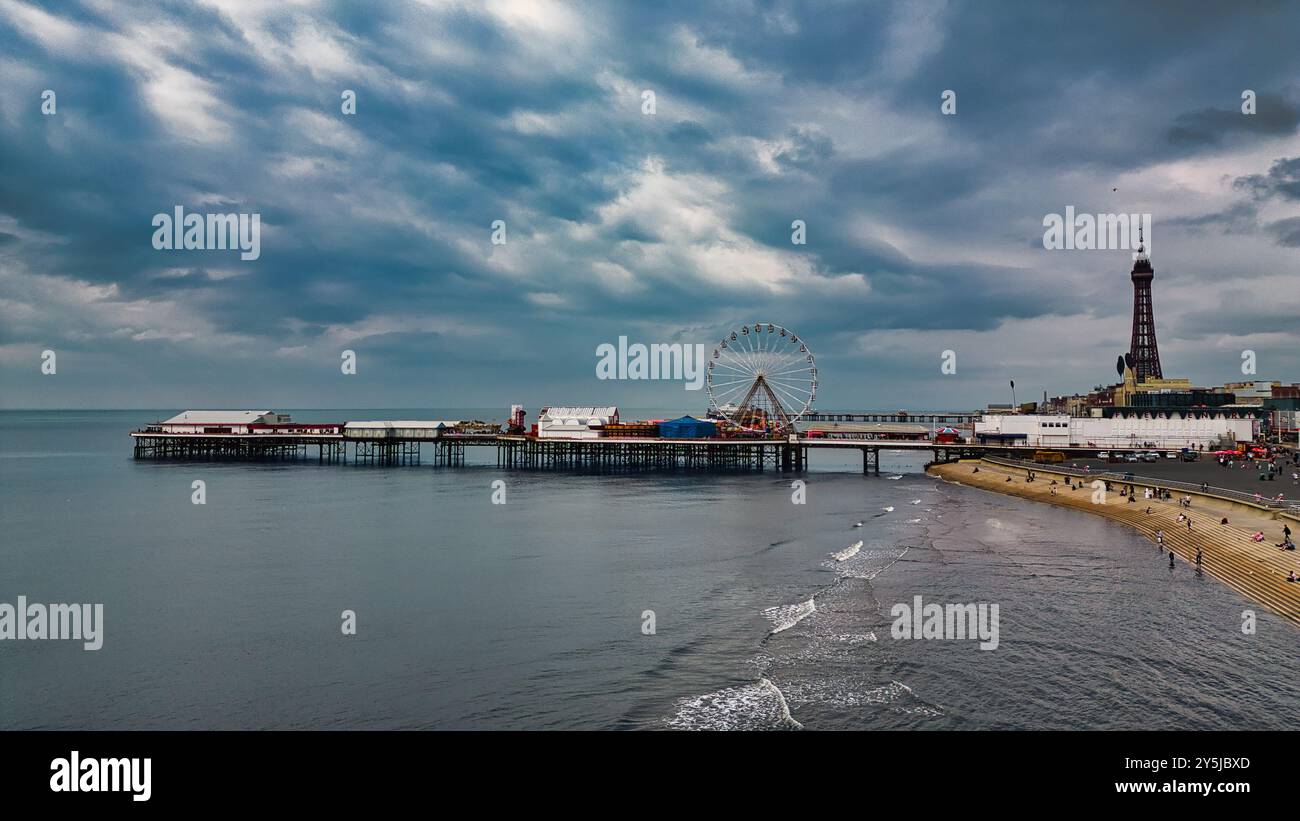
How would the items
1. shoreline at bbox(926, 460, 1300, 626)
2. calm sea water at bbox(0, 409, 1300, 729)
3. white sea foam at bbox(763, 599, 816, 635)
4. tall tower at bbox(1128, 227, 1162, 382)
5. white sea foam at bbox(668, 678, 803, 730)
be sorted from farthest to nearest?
tall tower at bbox(1128, 227, 1162, 382)
shoreline at bbox(926, 460, 1300, 626)
white sea foam at bbox(763, 599, 816, 635)
calm sea water at bbox(0, 409, 1300, 729)
white sea foam at bbox(668, 678, 803, 730)

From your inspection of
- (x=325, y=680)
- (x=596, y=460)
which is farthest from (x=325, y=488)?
(x=325, y=680)

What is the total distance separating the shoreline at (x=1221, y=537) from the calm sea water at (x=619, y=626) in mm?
1430

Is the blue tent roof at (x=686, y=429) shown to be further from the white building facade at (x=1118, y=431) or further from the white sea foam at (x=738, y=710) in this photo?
the white sea foam at (x=738, y=710)

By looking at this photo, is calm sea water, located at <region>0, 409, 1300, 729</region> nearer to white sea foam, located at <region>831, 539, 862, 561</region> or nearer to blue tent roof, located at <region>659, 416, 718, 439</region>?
white sea foam, located at <region>831, 539, 862, 561</region>

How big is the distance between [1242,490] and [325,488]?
8943 cm

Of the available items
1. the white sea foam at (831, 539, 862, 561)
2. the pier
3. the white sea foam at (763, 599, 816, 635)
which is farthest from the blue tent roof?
the white sea foam at (763, 599, 816, 635)

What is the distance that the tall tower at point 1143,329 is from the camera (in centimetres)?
19388

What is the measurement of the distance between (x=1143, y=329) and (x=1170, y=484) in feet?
497

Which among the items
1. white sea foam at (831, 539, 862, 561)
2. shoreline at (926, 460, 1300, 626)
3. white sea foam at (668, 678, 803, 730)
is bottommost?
white sea foam at (668, 678, 803, 730)

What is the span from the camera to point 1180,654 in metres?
26.8

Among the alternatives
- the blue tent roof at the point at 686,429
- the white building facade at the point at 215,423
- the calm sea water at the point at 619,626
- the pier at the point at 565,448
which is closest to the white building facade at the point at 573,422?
the pier at the point at 565,448

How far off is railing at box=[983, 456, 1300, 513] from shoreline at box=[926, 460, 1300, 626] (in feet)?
4.73

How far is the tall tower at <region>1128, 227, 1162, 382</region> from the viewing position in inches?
7633
